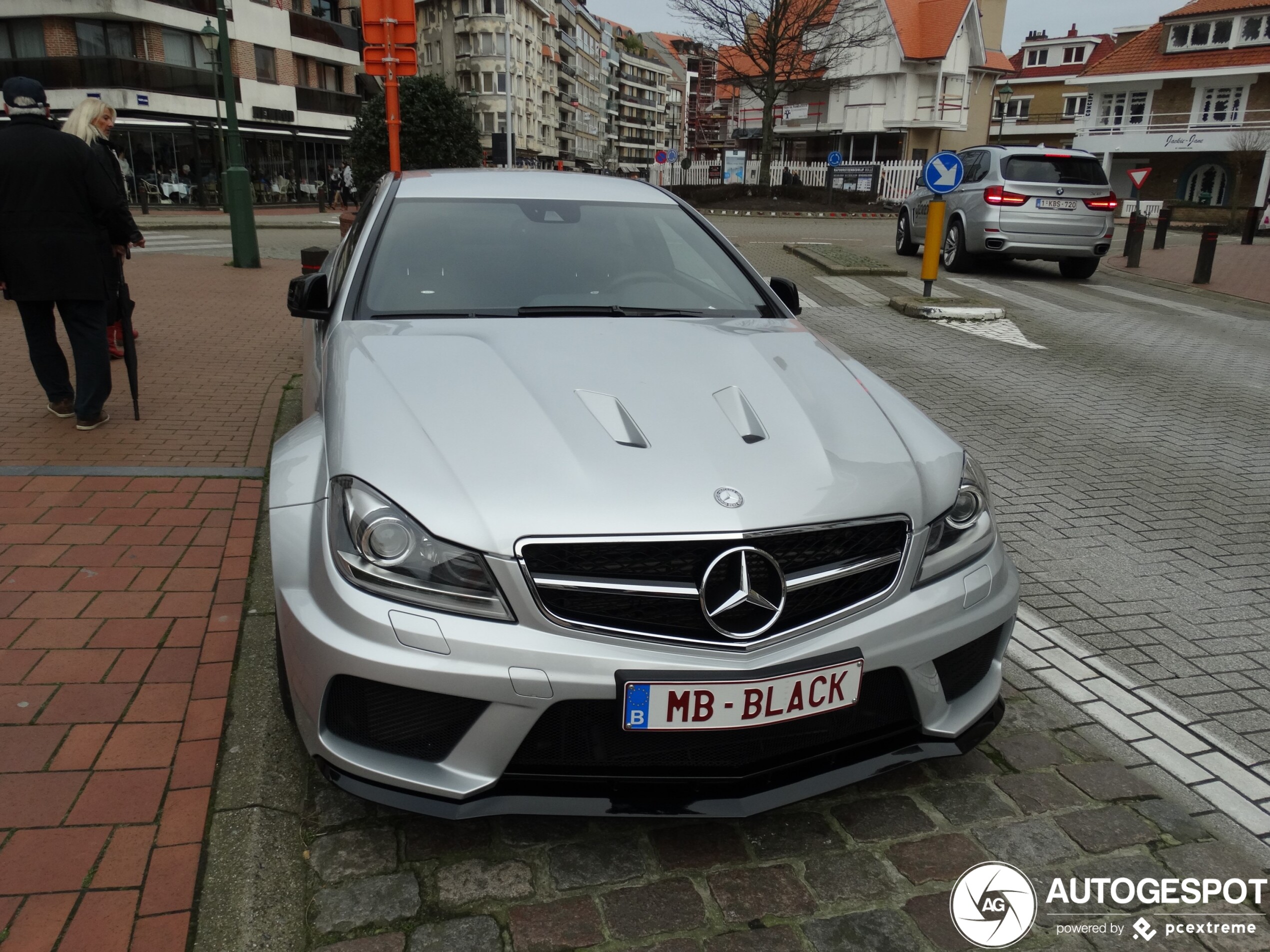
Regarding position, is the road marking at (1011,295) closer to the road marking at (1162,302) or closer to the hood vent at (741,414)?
the road marking at (1162,302)

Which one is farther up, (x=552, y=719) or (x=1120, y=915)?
(x=552, y=719)

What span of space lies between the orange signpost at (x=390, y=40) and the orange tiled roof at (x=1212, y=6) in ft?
157

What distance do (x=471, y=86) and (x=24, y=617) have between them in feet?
267

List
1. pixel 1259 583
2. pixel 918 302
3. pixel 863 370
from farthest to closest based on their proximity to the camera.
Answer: pixel 918 302, pixel 1259 583, pixel 863 370

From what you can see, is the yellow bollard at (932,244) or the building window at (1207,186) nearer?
the yellow bollard at (932,244)

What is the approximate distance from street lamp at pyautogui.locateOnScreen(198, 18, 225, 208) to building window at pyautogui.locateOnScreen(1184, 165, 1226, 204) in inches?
1731

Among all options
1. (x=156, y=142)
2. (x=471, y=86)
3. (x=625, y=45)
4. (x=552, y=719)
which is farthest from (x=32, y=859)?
(x=625, y=45)

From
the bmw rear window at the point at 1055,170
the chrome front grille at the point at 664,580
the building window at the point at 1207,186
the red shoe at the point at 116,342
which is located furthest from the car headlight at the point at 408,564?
the building window at the point at 1207,186

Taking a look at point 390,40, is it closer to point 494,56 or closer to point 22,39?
point 22,39

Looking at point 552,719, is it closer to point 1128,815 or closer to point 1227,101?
point 1128,815

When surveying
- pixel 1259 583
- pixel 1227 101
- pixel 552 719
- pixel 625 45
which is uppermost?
pixel 625 45

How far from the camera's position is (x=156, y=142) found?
1538 inches

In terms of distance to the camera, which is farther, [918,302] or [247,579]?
[918,302]

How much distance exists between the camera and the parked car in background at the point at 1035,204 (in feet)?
45.0
